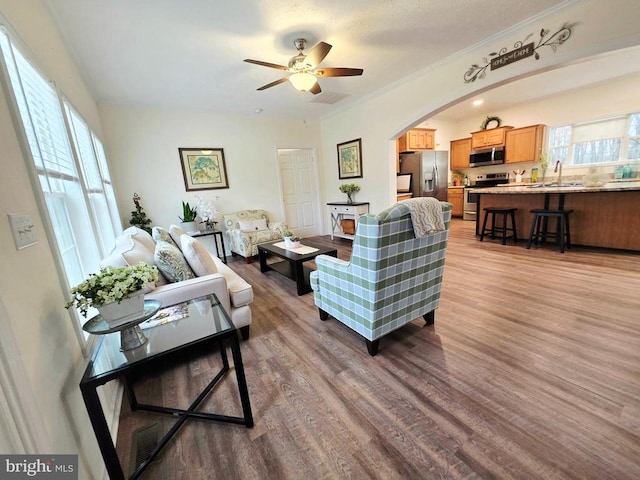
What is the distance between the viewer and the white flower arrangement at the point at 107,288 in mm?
1099

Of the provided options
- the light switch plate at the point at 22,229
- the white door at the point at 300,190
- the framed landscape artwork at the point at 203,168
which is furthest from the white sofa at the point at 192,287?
the white door at the point at 300,190

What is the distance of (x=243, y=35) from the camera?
2.56m

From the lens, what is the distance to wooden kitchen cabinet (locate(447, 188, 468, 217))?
24.4 ft

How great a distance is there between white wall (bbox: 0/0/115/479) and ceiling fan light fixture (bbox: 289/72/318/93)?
6.50ft

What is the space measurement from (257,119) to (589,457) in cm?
594

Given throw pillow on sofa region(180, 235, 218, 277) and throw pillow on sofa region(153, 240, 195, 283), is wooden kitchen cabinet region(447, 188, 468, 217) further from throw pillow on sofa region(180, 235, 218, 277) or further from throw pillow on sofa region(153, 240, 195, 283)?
throw pillow on sofa region(153, 240, 195, 283)

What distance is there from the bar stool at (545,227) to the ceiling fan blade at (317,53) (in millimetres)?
4036

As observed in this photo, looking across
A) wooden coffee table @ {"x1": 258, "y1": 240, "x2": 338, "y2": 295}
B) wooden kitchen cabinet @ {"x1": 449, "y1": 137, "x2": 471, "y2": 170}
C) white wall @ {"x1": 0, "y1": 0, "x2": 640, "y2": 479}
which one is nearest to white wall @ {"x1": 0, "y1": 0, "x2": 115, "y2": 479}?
white wall @ {"x1": 0, "y1": 0, "x2": 640, "y2": 479}

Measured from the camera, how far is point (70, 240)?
1681 mm

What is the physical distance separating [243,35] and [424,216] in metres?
2.47

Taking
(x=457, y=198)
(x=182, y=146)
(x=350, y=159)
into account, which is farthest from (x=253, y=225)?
(x=457, y=198)

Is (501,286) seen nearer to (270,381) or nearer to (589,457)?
(589,457)

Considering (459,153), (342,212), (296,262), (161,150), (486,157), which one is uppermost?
(161,150)

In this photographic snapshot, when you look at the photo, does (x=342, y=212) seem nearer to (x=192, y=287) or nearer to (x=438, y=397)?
(x=192, y=287)
